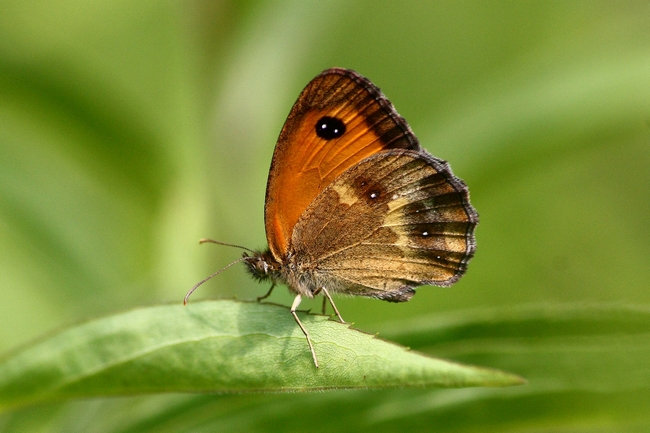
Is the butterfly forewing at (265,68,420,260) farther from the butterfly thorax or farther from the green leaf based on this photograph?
the green leaf

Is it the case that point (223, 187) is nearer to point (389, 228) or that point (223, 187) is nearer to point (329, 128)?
point (329, 128)

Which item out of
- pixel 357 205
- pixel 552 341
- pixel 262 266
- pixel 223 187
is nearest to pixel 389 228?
pixel 357 205

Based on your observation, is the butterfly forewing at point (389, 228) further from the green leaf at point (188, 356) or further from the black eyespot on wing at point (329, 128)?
the green leaf at point (188, 356)

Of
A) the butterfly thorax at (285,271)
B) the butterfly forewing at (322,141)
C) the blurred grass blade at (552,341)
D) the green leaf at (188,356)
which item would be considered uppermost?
the butterfly forewing at (322,141)

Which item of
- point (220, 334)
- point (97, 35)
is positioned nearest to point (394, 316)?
point (220, 334)

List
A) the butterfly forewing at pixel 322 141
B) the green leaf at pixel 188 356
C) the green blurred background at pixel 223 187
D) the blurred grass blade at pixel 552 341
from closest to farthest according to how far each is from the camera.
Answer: the green leaf at pixel 188 356 → the blurred grass blade at pixel 552 341 → the green blurred background at pixel 223 187 → the butterfly forewing at pixel 322 141

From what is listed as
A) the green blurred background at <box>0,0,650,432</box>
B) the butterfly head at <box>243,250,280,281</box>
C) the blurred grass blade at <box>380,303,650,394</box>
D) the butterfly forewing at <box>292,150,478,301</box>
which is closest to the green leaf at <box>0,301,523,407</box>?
the green blurred background at <box>0,0,650,432</box>

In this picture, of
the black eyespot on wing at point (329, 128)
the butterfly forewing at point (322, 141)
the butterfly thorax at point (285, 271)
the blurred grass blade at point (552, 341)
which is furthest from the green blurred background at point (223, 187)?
the black eyespot on wing at point (329, 128)

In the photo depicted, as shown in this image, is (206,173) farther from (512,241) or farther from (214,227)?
(512,241)
